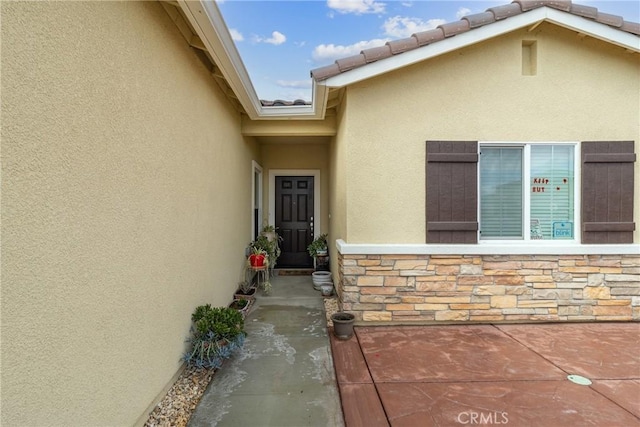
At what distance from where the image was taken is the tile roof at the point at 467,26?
3945 mm

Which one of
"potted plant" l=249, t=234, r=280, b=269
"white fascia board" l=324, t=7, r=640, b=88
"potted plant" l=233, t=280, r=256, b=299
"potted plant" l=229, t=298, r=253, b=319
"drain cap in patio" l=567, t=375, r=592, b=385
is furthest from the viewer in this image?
"potted plant" l=249, t=234, r=280, b=269

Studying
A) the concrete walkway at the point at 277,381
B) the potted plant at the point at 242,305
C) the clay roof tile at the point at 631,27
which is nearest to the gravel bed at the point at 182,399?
the concrete walkway at the point at 277,381

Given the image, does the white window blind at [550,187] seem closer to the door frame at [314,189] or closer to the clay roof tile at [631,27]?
the clay roof tile at [631,27]

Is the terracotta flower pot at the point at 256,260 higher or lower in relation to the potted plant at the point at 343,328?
higher

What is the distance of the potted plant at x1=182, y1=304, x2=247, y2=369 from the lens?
309 centimetres

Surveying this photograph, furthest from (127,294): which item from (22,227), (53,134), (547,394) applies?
(547,394)

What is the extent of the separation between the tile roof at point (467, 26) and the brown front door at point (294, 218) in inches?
162

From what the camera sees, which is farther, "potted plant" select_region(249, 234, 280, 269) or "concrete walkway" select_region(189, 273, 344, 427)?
"potted plant" select_region(249, 234, 280, 269)

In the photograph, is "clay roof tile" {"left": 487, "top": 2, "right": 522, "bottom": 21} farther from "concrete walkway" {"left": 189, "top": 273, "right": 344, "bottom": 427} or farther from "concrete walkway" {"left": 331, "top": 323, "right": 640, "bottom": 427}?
"concrete walkway" {"left": 189, "top": 273, "right": 344, "bottom": 427}

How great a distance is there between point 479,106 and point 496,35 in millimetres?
846

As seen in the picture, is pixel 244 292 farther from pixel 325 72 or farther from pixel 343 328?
pixel 325 72

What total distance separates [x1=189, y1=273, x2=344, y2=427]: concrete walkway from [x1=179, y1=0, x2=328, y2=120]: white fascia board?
10.5ft

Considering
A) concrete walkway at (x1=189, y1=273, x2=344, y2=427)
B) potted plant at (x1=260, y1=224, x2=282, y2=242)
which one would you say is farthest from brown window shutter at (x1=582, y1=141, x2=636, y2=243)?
potted plant at (x1=260, y1=224, x2=282, y2=242)

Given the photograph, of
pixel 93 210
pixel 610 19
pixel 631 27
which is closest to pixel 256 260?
pixel 93 210
